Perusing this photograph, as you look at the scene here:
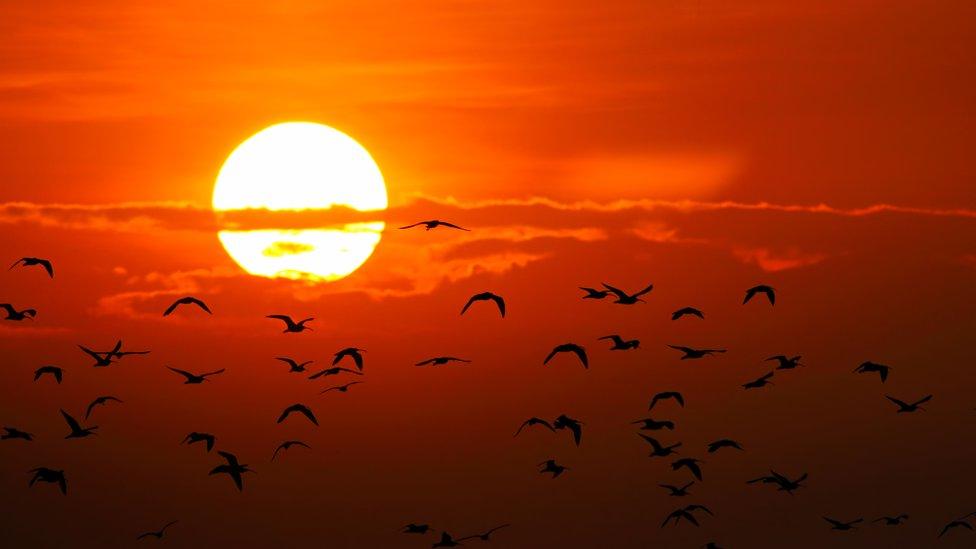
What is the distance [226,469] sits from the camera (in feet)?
276

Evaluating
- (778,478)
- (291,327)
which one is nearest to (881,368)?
(778,478)

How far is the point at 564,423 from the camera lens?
86.3 metres

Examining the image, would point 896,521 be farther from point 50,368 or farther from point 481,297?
point 50,368

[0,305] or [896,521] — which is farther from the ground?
[0,305]

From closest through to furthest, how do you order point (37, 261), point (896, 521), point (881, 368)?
1. point (37, 261)
2. point (881, 368)
3. point (896, 521)

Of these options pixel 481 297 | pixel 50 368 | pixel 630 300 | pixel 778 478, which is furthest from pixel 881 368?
pixel 50 368

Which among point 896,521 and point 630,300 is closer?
point 630,300

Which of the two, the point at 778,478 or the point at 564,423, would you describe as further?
the point at 778,478

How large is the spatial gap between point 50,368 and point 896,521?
6189cm

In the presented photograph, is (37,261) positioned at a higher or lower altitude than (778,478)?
higher

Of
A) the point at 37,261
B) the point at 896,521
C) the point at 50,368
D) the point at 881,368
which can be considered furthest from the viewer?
the point at 896,521

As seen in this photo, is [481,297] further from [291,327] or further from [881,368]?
[881,368]

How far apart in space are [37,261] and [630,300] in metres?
31.7

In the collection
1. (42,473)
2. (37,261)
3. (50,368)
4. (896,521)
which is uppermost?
(37,261)
